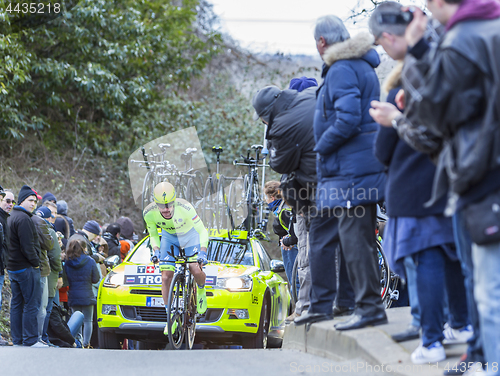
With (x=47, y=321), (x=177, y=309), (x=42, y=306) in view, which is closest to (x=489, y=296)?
(x=177, y=309)

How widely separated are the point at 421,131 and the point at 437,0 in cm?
67

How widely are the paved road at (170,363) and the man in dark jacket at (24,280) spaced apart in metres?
2.25

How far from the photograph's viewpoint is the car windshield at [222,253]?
31.4 feet

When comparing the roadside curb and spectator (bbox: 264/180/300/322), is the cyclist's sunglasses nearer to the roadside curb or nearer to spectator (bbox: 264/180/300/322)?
spectator (bbox: 264/180/300/322)

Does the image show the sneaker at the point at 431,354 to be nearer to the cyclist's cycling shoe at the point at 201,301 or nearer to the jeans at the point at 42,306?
the cyclist's cycling shoe at the point at 201,301

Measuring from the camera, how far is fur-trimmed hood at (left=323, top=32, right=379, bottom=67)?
490 cm

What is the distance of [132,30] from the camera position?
60.5 feet

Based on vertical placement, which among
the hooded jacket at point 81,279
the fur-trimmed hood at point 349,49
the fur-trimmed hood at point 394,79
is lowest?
the hooded jacket at point 81,279

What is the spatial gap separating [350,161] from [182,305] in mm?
4465

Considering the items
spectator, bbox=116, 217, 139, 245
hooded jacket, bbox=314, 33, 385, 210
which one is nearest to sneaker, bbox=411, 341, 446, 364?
hooded jacket, bbox=314, 33, 385, 210

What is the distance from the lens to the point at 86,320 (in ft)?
35.5

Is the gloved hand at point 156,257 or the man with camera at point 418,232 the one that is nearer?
the man with camera at point 418,232

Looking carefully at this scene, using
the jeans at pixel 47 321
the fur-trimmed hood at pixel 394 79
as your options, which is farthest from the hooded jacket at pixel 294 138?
the jeans at pixel 47 321

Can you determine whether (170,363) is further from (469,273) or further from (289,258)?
(289,258)
